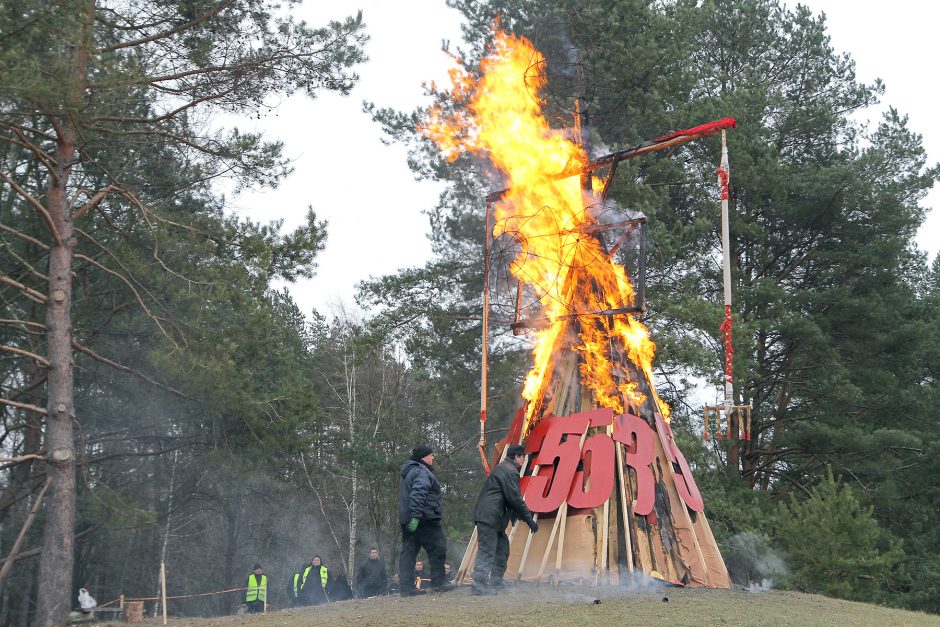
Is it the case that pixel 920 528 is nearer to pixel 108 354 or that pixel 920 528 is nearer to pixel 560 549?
pixel 560 549

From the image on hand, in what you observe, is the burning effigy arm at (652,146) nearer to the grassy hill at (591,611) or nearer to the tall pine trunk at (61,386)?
the grassy hill at (591,611)

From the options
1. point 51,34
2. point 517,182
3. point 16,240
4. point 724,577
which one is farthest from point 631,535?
point 16,240

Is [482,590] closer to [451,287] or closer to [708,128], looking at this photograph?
[708,128]

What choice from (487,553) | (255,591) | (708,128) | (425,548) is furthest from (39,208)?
(708,128)

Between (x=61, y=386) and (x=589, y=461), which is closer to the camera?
(x=589, y=461)

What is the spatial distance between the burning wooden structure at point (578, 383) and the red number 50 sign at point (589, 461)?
2 cm

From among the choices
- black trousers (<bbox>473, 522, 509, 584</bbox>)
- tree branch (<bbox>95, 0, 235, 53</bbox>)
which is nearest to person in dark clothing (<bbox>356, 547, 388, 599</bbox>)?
black trousers (<bbox>473, 522, 509, 584</bbox>)

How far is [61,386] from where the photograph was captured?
46.8 feet

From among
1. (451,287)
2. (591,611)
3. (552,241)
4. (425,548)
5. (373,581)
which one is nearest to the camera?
(591,611)

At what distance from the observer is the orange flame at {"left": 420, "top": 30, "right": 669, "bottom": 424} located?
39.9 ft

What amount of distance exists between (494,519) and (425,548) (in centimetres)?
103

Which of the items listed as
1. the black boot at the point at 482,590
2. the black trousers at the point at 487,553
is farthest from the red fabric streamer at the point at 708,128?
the black boot at the point at 482,590

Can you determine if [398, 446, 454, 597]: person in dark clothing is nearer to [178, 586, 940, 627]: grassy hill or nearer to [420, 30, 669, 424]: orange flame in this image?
[178, 586, 940, 627]: grassy hill

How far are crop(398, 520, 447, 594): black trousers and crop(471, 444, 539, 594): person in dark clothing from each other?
532mm
